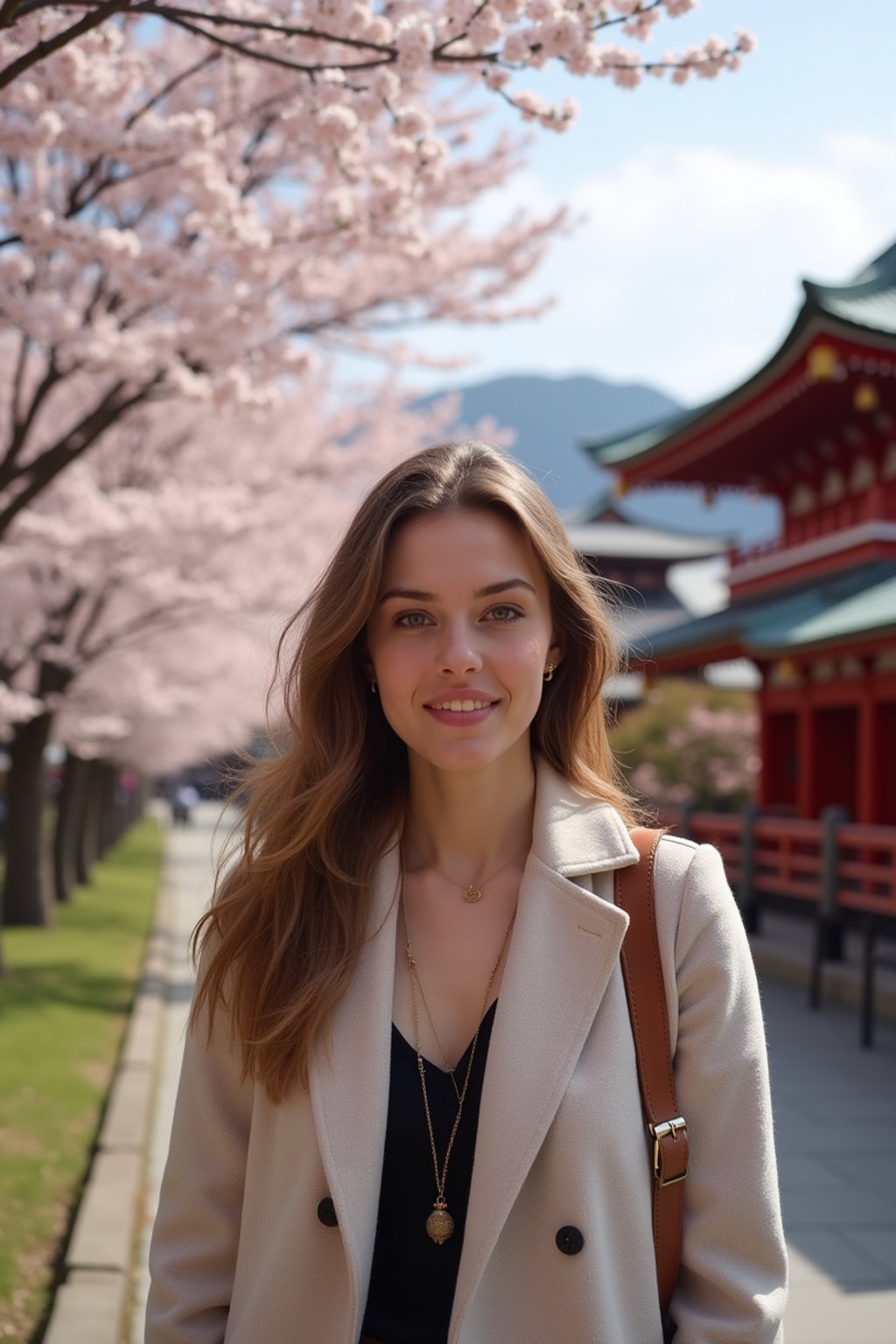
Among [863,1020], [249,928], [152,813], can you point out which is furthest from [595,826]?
[152,813]

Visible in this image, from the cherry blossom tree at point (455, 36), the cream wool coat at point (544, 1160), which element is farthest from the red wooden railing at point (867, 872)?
the cream wool coat at point (544, 1160)

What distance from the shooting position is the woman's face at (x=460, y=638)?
212cm

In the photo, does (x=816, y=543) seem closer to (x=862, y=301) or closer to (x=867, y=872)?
(x=862, y=301)

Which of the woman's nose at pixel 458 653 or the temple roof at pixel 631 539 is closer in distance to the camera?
the woman's nose at pixel 458 653

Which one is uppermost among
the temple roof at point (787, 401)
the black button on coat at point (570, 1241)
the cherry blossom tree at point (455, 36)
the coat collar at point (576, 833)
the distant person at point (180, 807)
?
the temple roof at point (787, 401)

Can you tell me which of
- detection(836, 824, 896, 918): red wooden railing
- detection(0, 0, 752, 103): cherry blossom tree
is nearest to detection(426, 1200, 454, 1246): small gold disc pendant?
detection(0, 0, 752, 103): cherry blossom tree

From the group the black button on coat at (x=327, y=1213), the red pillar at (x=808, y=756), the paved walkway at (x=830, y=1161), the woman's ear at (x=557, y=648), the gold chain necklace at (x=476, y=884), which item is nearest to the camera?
the black button on coat at (x=327, y=1213)

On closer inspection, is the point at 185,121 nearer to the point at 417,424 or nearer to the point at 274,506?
the point at 274,506

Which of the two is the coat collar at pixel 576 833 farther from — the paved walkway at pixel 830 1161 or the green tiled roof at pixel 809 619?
the green tiled roof at pixel 809 619

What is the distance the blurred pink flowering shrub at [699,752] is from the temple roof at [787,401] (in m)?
4.80

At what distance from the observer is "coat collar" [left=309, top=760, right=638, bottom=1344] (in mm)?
1897

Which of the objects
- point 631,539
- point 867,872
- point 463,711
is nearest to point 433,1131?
point 463,711

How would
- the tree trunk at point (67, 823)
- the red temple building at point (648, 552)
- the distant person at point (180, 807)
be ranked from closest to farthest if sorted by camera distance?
1. the tree trunk at point (67, 823)
2. the red temple building at point (648, 552)
3. the distant person at point (180, 807)

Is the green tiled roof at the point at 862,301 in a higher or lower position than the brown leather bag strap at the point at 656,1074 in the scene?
higher
